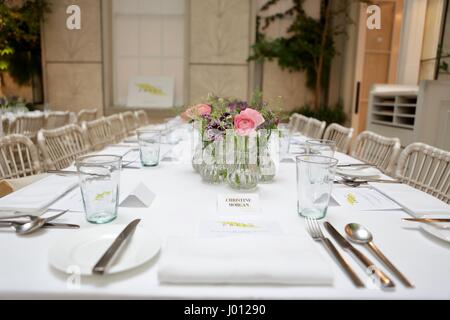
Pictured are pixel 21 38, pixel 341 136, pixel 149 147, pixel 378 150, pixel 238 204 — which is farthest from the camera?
pixel 21 38

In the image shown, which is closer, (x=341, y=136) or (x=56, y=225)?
(x=56, y=225)

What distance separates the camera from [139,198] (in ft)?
3.40

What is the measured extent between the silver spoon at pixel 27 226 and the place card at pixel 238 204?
425 millimetres

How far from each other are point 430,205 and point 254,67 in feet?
14.3

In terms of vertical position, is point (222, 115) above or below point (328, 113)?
above

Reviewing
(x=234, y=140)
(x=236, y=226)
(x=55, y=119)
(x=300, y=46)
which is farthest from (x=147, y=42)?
(x=236, y=226)

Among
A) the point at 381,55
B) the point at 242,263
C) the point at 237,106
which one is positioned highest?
the point at 381,55

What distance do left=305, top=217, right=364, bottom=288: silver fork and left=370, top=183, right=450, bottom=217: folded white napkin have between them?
0.31 meters

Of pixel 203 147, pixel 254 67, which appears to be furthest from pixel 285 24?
pixel 203 147

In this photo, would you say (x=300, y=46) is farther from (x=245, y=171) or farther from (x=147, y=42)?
(x=245, y=171)

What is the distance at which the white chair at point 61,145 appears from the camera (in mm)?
1651

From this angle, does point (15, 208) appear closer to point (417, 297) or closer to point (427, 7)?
point (417, 297)

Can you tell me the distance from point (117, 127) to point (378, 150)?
219 centimetres

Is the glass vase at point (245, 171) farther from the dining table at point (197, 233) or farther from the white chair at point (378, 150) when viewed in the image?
the white chair at point (378, 150)
